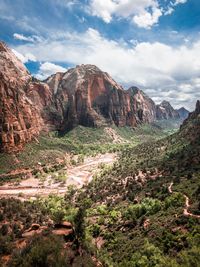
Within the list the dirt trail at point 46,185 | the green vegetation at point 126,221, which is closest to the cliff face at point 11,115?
the dirt trail at point 46,185

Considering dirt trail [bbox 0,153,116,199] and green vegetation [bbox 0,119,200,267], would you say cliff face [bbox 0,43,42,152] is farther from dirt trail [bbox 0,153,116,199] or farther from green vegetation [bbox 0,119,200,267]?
green vegetation [bbox 0,119,200,267]

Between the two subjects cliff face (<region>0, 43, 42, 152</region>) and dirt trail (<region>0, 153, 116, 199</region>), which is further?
cliff face (<region>0, 43, 42, 152</region>)

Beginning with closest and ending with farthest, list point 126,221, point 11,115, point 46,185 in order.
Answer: point 126,221, point 46,185, point 11,115

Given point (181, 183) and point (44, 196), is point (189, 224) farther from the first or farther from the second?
point (44, 196)

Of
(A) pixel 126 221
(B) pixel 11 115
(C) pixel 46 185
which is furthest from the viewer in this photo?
(B) pixel 11 115

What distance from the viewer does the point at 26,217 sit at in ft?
190

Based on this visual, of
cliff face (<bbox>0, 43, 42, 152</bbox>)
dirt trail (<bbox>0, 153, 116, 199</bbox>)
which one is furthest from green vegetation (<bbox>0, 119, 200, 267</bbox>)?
cliff face (<bbox>0, 43, 42, 152</bbox>)

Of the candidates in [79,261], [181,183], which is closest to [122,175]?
[181,183]

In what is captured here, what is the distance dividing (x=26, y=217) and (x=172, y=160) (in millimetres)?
56838

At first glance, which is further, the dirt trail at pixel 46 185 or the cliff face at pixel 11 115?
the cliff face at pixel 11 115

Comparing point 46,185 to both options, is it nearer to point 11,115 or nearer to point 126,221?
point 11,115

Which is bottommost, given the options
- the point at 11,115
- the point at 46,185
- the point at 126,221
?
the point at 46,185

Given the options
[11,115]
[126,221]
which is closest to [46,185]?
[11,115]

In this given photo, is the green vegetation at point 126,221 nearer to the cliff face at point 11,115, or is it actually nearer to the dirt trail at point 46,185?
the dirt trail at point 46,185
